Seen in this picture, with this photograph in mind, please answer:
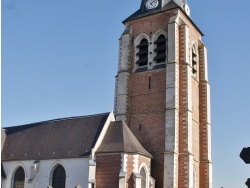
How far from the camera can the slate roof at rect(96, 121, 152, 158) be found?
22.2m

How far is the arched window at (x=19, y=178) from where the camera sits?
2469 cm

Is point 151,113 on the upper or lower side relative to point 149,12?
lower

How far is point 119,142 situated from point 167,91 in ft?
16.7

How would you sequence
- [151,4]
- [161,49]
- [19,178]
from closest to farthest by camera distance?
[19,178] < [161,49] < [151,4]

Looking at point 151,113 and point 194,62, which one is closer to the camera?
point 151,113

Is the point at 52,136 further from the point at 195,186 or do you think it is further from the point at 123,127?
the point at 195,186

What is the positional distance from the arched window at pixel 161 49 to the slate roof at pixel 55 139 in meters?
5.57

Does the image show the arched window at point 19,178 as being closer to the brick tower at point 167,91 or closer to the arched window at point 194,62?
the brick tower at point 167,91

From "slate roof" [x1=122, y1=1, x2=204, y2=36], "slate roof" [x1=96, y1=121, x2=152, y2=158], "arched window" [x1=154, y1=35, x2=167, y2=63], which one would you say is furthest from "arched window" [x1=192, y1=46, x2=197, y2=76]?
"slate roof" [x1=96, y1=121, x2=152, y2=158]

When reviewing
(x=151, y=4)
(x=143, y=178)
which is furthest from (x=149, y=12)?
(x=143, y=178)

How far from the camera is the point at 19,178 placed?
24.8 m

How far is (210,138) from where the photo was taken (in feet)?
89.2

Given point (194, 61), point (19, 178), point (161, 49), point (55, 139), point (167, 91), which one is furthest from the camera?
point (194, 61)

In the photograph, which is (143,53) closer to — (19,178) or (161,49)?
(161,49)
